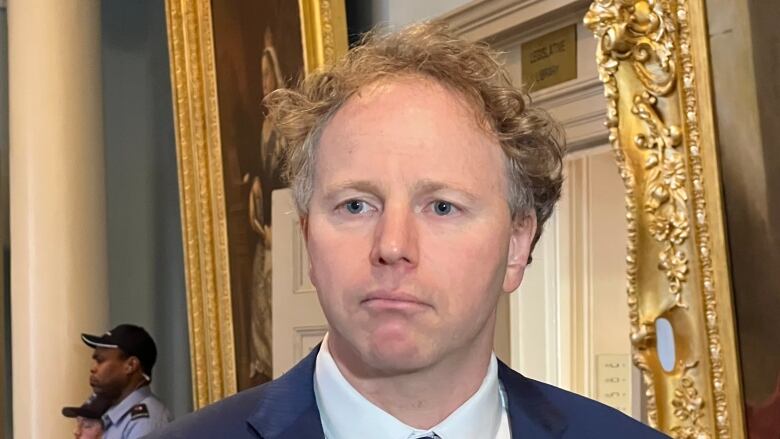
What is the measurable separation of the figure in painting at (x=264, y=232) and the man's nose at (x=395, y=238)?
385 centimetres

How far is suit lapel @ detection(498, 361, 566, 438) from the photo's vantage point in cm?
215

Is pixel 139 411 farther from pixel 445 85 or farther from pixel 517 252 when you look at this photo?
pixel 445 85

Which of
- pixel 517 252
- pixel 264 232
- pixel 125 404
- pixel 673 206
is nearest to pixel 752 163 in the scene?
pixel 673 206

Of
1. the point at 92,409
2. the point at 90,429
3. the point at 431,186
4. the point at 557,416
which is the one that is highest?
the point at 431,186

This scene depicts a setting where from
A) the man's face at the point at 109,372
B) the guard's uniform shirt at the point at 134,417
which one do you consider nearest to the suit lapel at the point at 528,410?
the guard's uniform shirt at the point at 134,417

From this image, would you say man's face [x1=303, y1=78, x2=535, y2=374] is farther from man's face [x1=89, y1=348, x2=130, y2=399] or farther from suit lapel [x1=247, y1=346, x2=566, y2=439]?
man's face [x1=89, y1=348, x2=130, y2=399]

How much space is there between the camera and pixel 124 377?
6418mm

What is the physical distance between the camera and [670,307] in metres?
3.20

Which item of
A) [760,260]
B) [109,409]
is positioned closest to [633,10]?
[760,260]

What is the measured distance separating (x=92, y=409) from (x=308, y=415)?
4.44m

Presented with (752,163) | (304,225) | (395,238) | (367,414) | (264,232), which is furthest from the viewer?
(264,232)

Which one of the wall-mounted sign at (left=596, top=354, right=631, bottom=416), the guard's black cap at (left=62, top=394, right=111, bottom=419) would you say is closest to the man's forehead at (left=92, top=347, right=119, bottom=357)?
the guard's black cap at (left=62, top=394, right=111, bottom=419)

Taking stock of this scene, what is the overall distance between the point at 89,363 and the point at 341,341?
5.31m

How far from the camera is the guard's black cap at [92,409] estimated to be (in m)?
6.20
